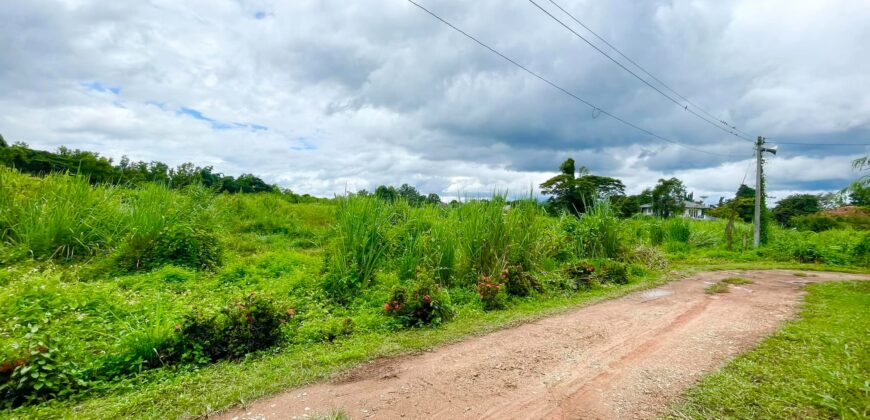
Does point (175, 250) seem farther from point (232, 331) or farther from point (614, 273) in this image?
point (614, 273)

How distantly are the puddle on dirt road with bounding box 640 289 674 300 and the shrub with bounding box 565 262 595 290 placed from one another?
89cm

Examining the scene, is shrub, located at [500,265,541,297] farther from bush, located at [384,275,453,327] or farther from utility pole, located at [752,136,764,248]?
utility pole, located at [752,136,764,248]

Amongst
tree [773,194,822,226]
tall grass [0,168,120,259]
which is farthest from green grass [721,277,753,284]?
tree [773,194,822,226]

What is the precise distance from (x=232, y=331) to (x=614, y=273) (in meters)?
6.72

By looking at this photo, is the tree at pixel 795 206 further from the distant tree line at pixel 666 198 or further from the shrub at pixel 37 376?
the shrub at pixel 37 376

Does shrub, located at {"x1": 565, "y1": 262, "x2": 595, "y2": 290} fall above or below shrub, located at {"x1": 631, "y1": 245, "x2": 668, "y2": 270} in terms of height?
below

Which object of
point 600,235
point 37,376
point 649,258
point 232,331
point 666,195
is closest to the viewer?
point 37,376

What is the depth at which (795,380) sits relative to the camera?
117 inches

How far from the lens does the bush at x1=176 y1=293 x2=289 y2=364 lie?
3527mm

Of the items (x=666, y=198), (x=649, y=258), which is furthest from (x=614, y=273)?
(x=666, y=198)

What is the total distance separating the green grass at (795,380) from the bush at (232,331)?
3.41 meters

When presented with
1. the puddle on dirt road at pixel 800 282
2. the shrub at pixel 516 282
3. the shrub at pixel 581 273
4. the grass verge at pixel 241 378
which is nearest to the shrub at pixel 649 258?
the puddle on dirt road at pixel 800 282

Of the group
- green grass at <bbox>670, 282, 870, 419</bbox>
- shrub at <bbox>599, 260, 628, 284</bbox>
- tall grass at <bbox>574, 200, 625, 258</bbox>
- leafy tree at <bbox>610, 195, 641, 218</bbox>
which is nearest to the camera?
green grass at <bbox>670, 282, 870, 419</bbox>

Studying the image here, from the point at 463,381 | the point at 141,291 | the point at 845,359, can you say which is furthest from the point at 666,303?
the point at 141,291
